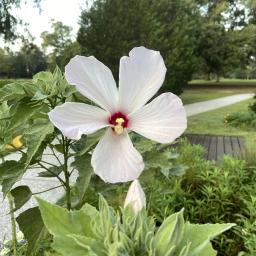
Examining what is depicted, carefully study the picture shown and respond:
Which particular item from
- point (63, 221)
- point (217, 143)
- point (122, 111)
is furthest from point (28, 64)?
point (63, 221)

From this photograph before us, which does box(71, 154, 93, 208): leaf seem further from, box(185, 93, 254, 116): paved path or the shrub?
box(185, 93, 254, 116): paved path

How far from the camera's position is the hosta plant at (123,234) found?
1.69ft

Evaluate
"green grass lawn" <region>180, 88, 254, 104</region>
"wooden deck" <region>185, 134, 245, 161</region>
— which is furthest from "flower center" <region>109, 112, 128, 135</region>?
"green grass lawn" <region>180, 88, 254, 104</region>

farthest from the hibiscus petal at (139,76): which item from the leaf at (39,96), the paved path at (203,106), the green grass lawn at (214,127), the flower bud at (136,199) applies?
the paved path at (203,106)

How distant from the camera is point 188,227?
0.58 metres

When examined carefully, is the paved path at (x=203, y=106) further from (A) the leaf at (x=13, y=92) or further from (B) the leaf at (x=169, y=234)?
(B) the leaf at (x=169, y=234)

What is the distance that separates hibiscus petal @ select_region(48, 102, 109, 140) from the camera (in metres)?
0.70

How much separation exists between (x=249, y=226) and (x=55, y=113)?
2.47 meters

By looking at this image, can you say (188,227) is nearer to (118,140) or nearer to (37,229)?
(118,140)

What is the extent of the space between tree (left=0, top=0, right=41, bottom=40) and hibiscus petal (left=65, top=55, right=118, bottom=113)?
73.1 ft

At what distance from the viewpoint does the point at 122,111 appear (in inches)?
30.0

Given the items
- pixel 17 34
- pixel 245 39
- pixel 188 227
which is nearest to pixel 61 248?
pixel 188 227

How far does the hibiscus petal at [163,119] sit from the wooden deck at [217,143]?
747 cm

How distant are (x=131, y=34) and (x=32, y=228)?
45.6 ft
